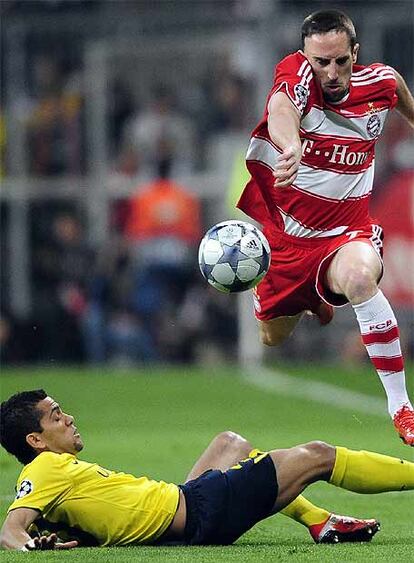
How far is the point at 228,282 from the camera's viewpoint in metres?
8.58

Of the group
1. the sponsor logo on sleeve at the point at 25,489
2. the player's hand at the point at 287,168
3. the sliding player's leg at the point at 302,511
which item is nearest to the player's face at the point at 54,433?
the sponsor logo on sleeve at the point at 25,489

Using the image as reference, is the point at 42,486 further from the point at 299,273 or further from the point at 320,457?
the point at 299,273

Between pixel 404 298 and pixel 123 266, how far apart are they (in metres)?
3.65

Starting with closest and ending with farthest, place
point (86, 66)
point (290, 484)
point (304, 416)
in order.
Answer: point (290, 484)
point (304, 416)
point (86, 66)

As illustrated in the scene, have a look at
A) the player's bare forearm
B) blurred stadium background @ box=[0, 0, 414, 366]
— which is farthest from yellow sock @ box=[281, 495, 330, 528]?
blurred stadium background @ box=[0, 0, 414, 366]

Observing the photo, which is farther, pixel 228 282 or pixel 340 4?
pixel 340 4

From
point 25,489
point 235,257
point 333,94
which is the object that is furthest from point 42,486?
point 333,94

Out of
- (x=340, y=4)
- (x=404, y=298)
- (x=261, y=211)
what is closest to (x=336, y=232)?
(x=261, y=211)

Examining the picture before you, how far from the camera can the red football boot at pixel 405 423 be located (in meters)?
8.38

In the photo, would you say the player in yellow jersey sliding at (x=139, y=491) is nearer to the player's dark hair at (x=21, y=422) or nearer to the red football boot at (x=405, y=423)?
the player's dark hair at (x=21, y=422)

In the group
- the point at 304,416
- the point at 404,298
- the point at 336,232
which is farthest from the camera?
the point at 404,298

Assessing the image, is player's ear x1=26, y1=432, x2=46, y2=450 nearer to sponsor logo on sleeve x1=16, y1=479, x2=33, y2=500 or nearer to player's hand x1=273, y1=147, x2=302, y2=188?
sponsor logo on sleeve x1=16, y1=479, x2=33, y2=500

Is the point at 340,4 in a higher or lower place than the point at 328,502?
higher

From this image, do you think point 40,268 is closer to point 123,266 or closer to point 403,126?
point 123,266
